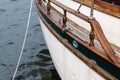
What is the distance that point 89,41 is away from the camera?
491cm

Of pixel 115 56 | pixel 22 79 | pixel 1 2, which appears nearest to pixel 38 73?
pixel 22 79

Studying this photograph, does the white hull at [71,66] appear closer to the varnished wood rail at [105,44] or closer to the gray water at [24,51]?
the varnished wood rail at [105,44]

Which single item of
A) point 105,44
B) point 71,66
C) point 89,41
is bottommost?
point 71,66

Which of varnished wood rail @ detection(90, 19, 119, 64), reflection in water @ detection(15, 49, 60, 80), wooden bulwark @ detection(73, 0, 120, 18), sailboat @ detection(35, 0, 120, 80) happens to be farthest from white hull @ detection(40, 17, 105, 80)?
reflection in water @ detection(15, 49, 60, 80)

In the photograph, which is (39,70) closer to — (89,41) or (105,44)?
(89,41)

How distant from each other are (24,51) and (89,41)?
5.63 metres

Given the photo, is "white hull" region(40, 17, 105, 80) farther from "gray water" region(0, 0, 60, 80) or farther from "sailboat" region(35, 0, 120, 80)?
"gray water" region(0, 0, 60, 80)

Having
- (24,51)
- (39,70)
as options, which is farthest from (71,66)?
(24,51)

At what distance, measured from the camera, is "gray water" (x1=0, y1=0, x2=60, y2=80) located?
853cm

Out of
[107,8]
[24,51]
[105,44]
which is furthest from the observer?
[24,51]

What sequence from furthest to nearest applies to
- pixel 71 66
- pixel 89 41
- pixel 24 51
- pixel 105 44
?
pixel 24 51 < pixel 71 66 < pixel 89 41 < pixel 105 44

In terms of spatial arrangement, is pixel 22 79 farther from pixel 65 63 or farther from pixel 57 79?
pixel 65 63

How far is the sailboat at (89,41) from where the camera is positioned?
4.23 meters

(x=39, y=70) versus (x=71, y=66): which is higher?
(x=71, y=66)
